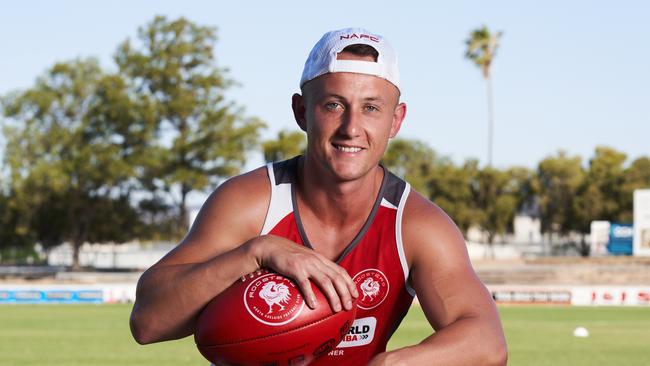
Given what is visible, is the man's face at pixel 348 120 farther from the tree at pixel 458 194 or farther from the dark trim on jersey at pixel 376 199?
the tree at pixel 458 194

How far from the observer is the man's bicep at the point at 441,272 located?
16.5ft

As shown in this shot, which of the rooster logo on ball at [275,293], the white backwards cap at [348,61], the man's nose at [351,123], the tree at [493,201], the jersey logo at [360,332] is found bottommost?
the tree at [493,201]

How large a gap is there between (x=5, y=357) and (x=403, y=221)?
15.2 m

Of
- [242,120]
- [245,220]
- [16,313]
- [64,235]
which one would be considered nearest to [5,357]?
[245,220]

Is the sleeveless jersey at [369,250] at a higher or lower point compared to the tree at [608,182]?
higher

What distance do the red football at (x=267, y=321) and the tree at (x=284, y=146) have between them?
73.9 meters

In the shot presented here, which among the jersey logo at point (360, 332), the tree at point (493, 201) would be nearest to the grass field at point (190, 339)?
the jersey logo at point (360, 332)

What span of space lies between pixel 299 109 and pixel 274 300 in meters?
0.95

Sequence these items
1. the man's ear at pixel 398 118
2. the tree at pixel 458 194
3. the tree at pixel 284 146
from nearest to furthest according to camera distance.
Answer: the man's ear at pixel 398 118, the tree at pixel 284 146, the tree at pixel 458 194

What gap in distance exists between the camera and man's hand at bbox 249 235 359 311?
457 cm

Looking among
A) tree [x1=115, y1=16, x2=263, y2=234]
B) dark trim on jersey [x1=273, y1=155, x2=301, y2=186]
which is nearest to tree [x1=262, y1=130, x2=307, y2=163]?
tree [x1=115, y1=16, x2=263, y2=234]

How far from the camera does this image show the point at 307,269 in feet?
15.0

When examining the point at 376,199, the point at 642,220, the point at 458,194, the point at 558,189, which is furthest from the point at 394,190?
the point at 558,189

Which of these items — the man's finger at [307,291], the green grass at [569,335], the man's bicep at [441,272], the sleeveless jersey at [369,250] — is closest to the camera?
the man's finger at [307,291]
